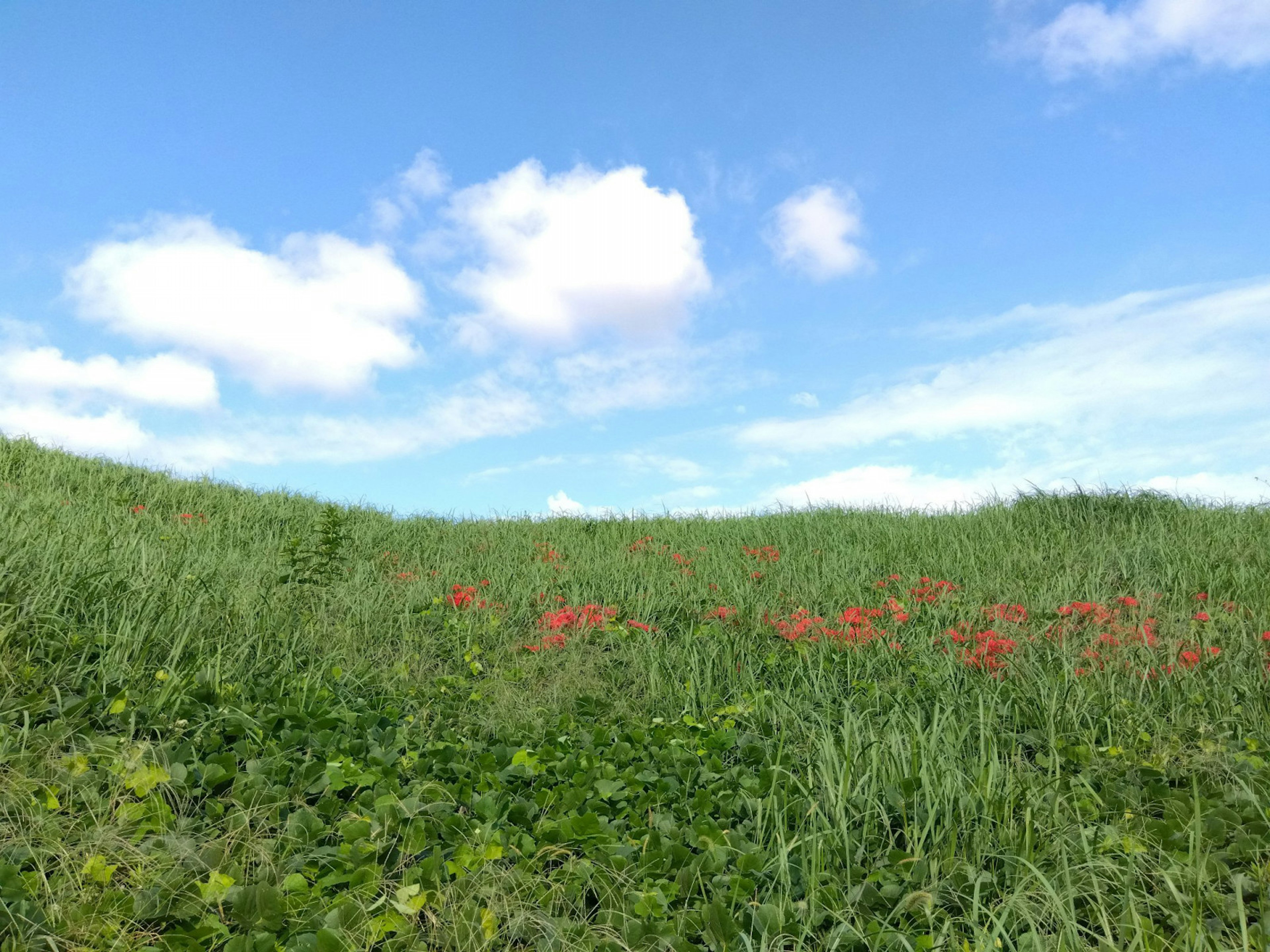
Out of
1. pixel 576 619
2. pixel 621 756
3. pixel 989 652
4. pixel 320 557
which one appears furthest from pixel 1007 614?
pixel 320 557

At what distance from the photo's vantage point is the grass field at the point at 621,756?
2891mm

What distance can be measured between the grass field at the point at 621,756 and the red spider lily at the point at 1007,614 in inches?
1.3

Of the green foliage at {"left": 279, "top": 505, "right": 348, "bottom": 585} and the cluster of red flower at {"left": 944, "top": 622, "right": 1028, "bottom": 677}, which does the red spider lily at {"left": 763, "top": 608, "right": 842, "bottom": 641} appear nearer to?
the cluster of red flower at {"left": 944, "top": 622, "right": 1028, "bottom": 677}

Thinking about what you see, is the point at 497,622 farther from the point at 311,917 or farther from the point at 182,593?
the point at 311,917

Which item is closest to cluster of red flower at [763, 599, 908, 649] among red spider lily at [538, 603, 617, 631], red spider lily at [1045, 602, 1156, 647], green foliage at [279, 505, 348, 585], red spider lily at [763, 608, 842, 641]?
red spider lily at [763, 608, 842, 641]

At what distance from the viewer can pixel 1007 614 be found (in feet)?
21.5

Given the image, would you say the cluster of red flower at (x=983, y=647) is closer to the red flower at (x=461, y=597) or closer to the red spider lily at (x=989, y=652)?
the red spider lily at (x=989, y=652)

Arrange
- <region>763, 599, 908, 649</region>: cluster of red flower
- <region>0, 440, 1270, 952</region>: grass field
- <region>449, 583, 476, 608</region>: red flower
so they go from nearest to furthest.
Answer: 1. <region>0, 440, 1270, 952</region>: grass field
2. <region>763, 599, 908, 649</region>: cluster of red flower
3. <region>449, 583, 476, 608</region>: red flower

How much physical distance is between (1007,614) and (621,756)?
3.94m

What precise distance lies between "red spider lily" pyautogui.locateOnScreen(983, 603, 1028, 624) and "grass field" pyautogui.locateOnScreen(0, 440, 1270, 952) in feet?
0.11

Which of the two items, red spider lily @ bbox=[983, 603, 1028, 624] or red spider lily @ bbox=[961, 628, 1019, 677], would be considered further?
red spider lily @ bbox=[983, 603, 1028, 624]

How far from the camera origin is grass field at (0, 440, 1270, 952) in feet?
9.48

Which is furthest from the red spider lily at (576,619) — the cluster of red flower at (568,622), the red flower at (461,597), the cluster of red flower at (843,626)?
the cluster of red flower at (843,626)

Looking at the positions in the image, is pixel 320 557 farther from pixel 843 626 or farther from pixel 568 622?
pixel 843 626
